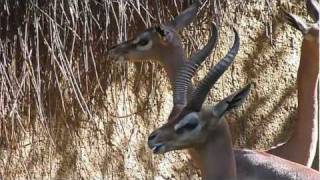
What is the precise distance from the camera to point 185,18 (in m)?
3.76

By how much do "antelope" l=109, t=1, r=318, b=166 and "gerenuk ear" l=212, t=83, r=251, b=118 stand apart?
2.34 feet

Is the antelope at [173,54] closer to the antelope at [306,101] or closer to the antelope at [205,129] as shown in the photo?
the antelope at [306,101]

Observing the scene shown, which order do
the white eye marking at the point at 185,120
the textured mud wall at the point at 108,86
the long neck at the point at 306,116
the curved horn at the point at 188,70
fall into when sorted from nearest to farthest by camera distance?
the white eye marking at the point at 185,120 → the curved horn at the point at 188,70 → the textured mud wall at the point at 108,86 → the long neck at the point at 306,116

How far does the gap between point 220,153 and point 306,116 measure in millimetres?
788

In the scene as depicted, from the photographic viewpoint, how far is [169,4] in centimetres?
397

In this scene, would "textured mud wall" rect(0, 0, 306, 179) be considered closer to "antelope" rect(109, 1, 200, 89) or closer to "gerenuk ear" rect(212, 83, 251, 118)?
"antelope" rect(109, 1, 200, 89)

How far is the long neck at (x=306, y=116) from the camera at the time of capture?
371 centimetres

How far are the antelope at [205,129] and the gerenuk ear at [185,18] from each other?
549 millimetres

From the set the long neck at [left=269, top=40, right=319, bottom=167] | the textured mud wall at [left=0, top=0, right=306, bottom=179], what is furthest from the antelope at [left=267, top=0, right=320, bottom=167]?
the textured mud wall at [left=0, top=0, right=306, bottom=179]

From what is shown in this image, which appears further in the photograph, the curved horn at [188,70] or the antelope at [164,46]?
the antelope at [164,46]

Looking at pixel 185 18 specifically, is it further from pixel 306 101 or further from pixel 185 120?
pixel 185 120

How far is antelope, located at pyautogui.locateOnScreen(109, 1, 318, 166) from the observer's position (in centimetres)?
372

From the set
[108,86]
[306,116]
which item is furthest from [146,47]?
[306,116]

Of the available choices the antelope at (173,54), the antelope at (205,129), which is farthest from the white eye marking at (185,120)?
the antelope at (173,54)
